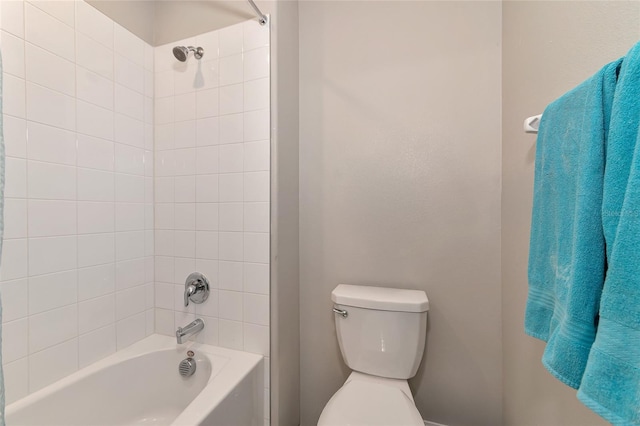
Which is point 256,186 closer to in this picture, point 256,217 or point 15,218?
point 256,217

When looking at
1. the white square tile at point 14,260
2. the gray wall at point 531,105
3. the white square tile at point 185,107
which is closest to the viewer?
the gray wall at point 531,105

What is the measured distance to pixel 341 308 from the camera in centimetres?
124

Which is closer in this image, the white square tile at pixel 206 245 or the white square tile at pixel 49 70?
the white square tile at pixel 49 70

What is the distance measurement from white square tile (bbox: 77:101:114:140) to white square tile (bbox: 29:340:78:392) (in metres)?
0.88

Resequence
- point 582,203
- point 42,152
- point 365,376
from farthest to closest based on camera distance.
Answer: point 365,376 < point 42,152 < point 582,203

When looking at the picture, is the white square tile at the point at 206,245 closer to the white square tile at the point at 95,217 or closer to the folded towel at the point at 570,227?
the white square tile at the point at 95,217

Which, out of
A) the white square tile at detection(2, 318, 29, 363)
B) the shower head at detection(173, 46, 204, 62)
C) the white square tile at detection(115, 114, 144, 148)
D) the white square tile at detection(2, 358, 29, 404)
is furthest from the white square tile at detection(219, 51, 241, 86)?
the white square tile at detection(2, 358, 29, 404)

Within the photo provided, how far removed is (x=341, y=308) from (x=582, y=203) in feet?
3.13

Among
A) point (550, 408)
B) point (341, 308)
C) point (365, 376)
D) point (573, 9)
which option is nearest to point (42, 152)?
point (341, 308)

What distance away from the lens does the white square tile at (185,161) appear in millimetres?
1374

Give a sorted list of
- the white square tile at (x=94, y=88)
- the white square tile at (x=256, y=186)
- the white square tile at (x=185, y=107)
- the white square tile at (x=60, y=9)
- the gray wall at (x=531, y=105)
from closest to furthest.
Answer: the gray wall at (x=531, y=105) < the white square tile at (x=60, y=9) < the white square tile at (x=94, y=88) < the white square tile at (x=256, y=186) < the white square tile at (x=185, y=107)

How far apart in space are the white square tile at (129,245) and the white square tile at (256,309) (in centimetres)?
61

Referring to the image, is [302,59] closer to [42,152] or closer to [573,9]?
[573,9]

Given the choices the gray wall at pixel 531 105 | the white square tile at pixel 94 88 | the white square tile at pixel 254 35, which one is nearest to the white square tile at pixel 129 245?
the white square tile at pixel 94 88
